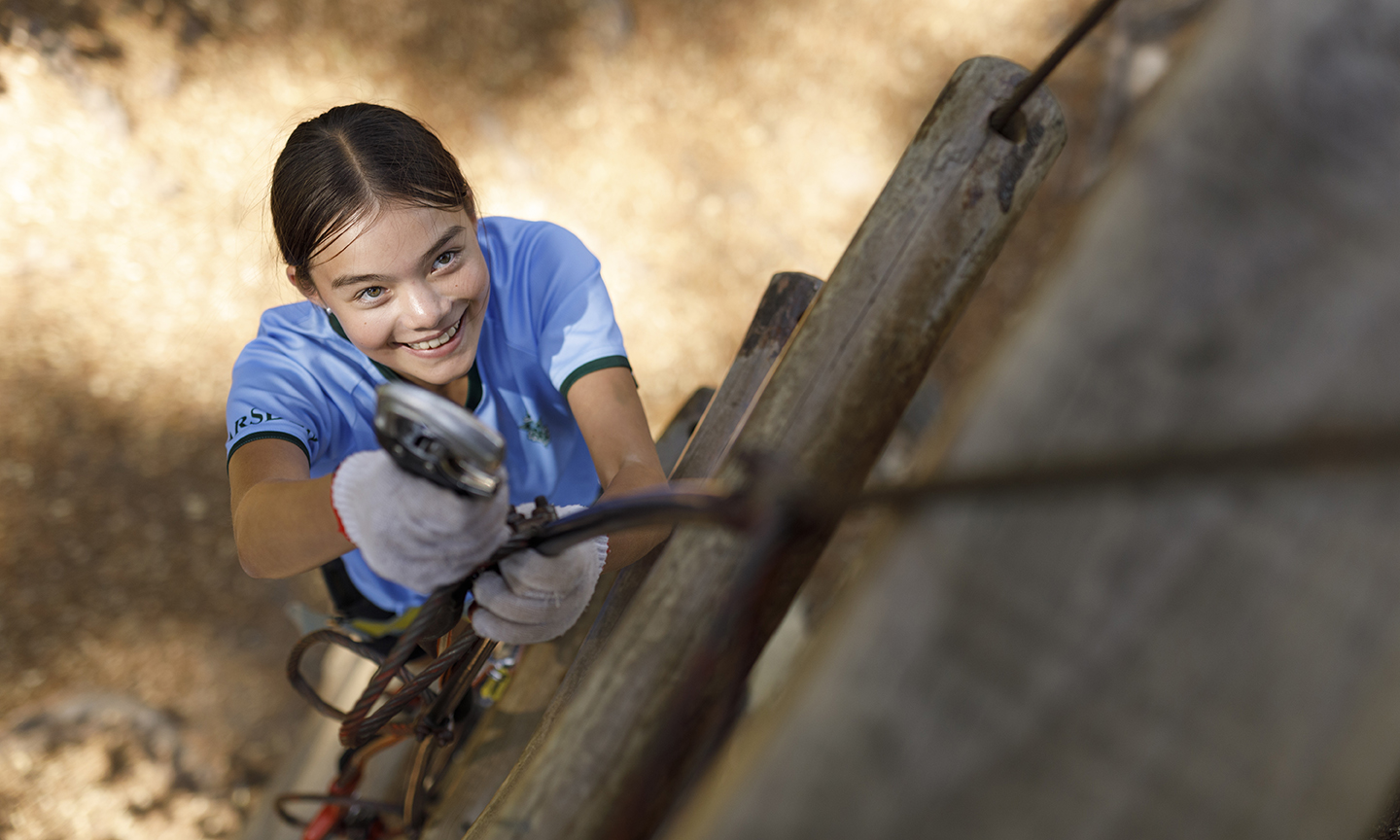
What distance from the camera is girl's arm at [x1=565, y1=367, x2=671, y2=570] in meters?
1.09

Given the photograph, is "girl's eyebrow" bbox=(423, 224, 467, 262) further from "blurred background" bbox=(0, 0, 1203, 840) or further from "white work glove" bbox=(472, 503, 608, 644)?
"blurred background" bbox=(0, 0, 1203, 840)

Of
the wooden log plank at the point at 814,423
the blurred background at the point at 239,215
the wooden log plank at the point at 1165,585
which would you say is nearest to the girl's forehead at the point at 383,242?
the wooden log plank at the point at 814,423

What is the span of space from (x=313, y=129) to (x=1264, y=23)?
1.09 metres

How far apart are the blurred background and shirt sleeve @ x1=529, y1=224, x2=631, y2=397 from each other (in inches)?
61.2

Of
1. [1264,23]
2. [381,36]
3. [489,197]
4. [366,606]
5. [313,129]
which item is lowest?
[366,606]

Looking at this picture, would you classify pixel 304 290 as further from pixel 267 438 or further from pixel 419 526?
pixel 419 526

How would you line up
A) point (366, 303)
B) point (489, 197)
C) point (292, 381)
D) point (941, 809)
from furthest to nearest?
point (489, 197), point (292, 381), point (366, 303), point (941, 809)

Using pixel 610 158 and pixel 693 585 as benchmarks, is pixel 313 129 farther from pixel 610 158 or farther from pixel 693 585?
pixel 610 158

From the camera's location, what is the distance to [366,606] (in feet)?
4.82

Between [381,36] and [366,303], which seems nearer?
[366,303]

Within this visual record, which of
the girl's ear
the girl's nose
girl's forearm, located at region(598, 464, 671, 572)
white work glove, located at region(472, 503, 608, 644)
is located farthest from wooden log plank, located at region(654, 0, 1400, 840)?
the girl's ear

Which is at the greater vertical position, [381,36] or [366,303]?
[381,36]

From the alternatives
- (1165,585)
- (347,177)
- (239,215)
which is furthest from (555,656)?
(239,215)

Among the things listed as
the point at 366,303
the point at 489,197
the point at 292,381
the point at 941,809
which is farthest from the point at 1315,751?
the point at 489,197
